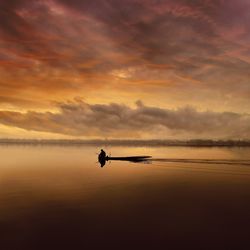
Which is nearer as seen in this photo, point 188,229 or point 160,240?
point 160,240

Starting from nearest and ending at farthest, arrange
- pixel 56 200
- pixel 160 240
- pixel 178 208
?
pixel 160 240 → pixel 178 208 → pixel 56 200

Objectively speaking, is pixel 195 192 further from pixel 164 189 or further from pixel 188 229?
pixel 188 229

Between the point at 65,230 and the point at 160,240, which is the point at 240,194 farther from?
the point at 65,230

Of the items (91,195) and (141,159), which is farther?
(141,159)

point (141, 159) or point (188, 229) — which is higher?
point (141, 159)

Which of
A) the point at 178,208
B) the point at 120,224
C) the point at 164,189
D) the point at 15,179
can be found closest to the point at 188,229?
the point at 120,224

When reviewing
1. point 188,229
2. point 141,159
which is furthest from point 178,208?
point 141,159

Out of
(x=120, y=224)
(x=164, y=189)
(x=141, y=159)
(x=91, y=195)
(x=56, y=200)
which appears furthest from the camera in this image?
(x=141, y=159)

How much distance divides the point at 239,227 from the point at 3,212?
24100mm

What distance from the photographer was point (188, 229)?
27.0 metres

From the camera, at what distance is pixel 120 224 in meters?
28.7

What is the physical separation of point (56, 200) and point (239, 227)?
22.5 meters

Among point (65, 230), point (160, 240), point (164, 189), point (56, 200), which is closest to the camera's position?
point (160, 240)

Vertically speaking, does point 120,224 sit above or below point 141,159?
below
